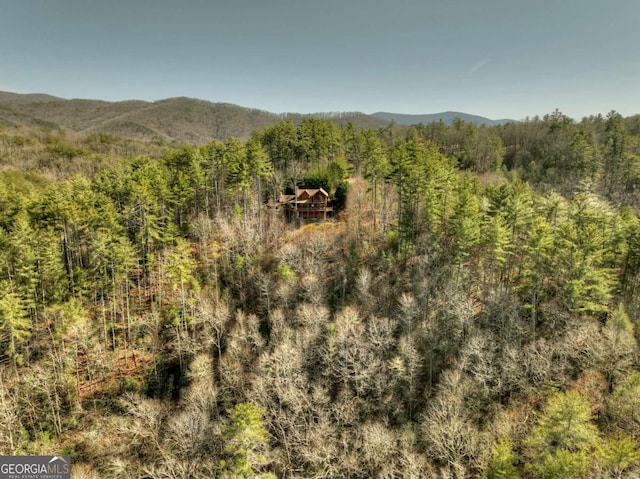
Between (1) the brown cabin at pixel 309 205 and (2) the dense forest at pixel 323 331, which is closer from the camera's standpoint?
(2) the dense forest at pixel 323 331

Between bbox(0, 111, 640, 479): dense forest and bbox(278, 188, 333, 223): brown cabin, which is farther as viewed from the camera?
bbox(278, 188, 333, 223): brown cabin

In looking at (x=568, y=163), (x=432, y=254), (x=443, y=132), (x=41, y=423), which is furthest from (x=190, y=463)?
(x=443, y=132)

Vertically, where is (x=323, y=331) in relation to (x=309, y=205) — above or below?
below

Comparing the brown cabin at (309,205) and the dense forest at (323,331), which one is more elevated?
the brown cabin at (309,205)

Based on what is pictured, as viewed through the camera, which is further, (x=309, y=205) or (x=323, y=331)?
(x=309, y=205)

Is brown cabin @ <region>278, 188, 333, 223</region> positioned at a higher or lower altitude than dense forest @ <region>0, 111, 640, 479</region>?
higher
